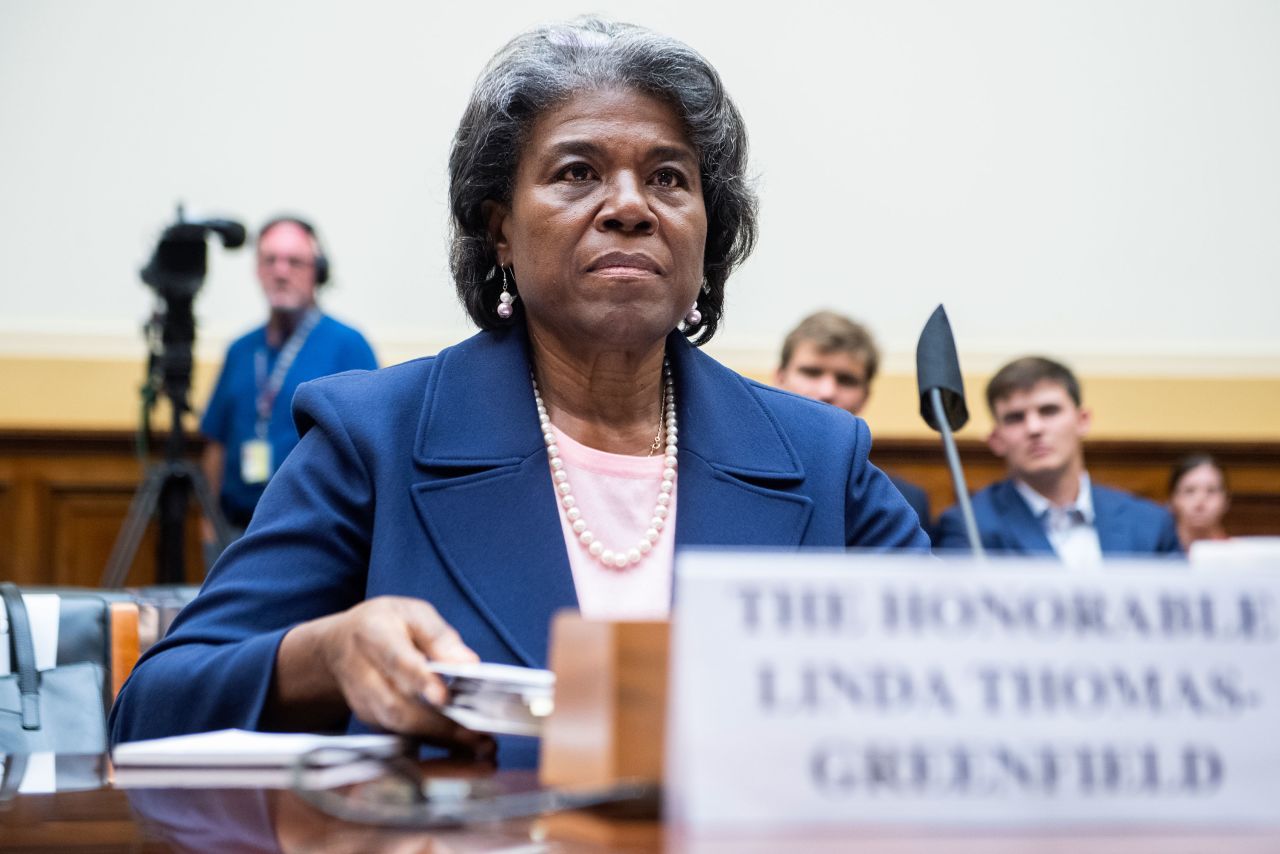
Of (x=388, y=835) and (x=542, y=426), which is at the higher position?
(x=542, y=426)

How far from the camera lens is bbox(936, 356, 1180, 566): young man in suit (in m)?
4.04

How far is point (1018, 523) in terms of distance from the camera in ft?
13.3

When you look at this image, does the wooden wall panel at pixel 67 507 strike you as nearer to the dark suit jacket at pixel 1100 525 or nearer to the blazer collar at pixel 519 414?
the dark suit jacket at pixel 1100 525

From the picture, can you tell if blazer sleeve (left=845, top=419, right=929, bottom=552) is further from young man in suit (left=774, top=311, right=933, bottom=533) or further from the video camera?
the video camera

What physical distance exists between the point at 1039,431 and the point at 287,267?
2.25m

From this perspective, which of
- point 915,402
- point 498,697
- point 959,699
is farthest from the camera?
point 915,402

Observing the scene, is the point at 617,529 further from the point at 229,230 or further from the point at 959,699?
the point at 229,230

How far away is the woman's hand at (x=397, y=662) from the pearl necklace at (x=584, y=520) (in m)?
0.41

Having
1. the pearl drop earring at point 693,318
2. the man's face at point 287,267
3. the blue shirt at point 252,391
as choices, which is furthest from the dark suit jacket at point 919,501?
the pearl drop earring at point 693,318

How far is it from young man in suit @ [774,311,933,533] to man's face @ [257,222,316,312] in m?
1.53

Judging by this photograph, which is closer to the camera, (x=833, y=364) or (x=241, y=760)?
(x=241, y=760)

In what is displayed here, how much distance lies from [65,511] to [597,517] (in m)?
3.84

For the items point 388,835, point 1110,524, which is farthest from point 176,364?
point 388,835

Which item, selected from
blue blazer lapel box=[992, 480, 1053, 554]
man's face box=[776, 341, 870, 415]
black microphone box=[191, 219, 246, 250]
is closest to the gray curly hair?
man's face box=[776, 341, 870, 415]
